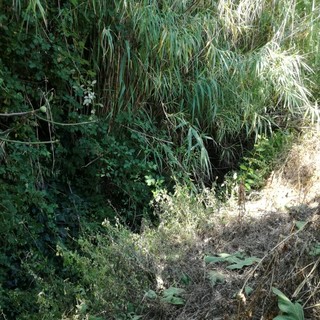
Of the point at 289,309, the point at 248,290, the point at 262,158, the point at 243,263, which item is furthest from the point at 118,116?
the point at 289,309

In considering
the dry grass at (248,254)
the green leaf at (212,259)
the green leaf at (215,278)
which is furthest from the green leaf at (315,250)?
the green leaf at (212,259)

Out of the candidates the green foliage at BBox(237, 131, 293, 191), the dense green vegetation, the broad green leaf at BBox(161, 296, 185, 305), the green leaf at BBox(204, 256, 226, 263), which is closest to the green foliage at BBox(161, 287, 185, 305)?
the broad green leaf at BBox(161, 296, 185, 305)

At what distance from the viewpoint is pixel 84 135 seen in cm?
439

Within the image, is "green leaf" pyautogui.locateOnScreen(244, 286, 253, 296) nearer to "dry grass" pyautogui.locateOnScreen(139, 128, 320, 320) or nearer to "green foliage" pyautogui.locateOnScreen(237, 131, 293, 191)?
"dry grass" pyautogui.locateOnScreen(139, 128, 320, 320)

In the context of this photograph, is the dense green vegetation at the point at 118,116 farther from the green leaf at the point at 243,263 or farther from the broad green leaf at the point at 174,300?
the green leaf at the point at 243,263

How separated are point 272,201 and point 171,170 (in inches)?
34.0

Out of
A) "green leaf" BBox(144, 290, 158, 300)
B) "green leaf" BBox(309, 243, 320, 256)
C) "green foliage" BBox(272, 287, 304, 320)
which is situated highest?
"green leaf" BBox(309, 243, 320, 256)

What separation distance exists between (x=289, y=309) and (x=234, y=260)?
69cm

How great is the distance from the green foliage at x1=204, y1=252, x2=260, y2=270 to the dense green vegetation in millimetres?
371

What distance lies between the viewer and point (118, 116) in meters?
4.62

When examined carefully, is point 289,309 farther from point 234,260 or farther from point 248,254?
point 248,254

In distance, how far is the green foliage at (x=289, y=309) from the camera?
2.53 metres

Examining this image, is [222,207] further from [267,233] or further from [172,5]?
[172,5]

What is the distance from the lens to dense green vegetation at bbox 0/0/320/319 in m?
3.58
